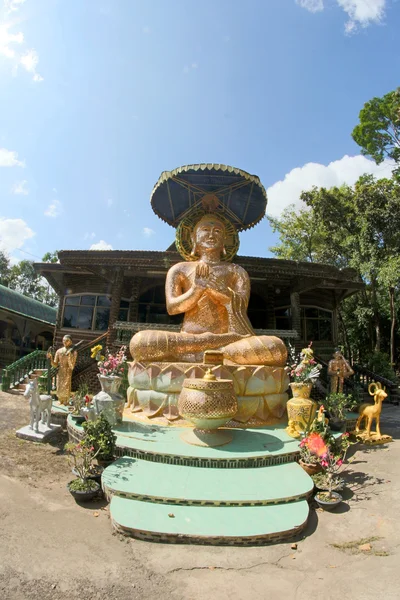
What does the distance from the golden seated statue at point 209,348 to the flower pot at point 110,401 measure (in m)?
0.89

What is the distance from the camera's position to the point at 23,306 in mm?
20422

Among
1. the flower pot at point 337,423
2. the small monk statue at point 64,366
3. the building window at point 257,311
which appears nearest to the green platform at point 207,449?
the flower pot at point 337,423

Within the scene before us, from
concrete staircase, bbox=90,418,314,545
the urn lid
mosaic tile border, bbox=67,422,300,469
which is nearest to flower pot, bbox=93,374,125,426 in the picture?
concrete staircase, bbox=90,418,314,545

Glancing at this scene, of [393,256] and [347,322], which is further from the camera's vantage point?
[347,322]

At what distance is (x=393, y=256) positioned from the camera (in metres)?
15.3

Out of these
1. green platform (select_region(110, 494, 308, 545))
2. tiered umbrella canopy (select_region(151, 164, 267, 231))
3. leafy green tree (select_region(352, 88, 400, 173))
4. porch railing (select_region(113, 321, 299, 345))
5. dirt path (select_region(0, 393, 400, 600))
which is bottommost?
dirt path (select_region(0, 393, 400, 600))

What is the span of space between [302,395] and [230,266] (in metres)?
3.68

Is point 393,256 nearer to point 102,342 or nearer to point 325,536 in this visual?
point 102,342

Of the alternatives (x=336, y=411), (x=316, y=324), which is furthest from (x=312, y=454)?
(x=316, y=324)

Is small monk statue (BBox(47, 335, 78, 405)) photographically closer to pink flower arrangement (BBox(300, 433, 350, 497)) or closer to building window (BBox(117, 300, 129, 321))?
building window (BBox(117, 300, 129, 321))

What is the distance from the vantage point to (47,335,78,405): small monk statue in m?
8.65

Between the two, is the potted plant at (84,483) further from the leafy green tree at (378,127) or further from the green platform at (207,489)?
the leafy green tree at (378,127)

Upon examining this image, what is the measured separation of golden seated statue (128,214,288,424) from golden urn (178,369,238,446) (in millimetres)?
997

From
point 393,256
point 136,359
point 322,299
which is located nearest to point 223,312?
point 136,359
